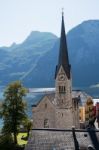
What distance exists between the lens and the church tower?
9831 cm

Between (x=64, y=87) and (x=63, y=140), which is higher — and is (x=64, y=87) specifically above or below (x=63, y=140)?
above

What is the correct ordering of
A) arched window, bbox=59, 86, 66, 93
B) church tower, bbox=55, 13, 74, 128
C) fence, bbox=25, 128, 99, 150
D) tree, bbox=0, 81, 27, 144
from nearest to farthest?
1. fence, bbox=25, 128, 99, 150
2. tree, bbox=0, 81, 27, 144
3. church tower, bbox=55, 13, 74, 128
4. arched window, bbox=59, 86, 66, 93

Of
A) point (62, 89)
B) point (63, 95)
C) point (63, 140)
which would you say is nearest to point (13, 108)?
point (63, 95)

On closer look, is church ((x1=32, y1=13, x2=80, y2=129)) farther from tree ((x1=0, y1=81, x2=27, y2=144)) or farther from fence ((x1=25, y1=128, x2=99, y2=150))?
fence ((x1=25, y1=128, x2=99, y2=150))

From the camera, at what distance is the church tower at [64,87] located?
323ft

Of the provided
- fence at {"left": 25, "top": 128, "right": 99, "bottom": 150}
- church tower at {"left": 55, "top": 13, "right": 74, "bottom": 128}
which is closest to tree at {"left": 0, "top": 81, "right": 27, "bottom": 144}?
church tower at {"left": 55, "top": 13, "right": 74, "bottom": 128}

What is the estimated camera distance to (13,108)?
87.8 metres

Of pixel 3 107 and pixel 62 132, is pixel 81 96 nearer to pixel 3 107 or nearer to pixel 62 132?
pixel 3 107

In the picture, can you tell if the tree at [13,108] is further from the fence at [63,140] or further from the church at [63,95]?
the fence at [63,140]

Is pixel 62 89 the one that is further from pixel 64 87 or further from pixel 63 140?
pixel 63 140

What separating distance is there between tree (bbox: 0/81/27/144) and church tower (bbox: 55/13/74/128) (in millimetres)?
12685

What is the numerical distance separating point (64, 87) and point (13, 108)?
15718 millimetres

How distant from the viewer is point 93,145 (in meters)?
51.0

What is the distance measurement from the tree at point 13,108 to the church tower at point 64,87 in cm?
1269
